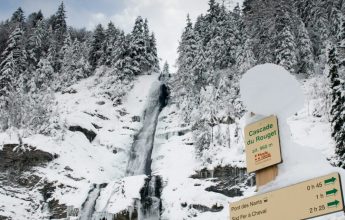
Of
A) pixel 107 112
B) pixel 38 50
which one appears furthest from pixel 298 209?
pixel 38 50

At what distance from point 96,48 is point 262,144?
173 feet

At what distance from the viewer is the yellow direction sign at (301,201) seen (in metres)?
3.53

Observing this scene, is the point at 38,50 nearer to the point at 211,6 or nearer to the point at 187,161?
the point at 211,6

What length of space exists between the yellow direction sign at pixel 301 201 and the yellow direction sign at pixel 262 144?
277 millimetres

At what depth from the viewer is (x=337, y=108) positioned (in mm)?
20312

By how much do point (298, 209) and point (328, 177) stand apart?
1.15 feet

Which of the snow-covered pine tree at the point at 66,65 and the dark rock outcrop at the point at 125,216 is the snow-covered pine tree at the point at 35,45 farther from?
the dark rock outcrop at the point at 125,216

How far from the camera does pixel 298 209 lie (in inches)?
144

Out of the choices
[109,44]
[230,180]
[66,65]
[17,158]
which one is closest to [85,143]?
[17,158]

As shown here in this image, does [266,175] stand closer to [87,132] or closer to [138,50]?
[87,132]

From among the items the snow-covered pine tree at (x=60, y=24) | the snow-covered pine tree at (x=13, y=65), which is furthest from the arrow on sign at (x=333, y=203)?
the snow-covered pine tree at (x=60, y=24)

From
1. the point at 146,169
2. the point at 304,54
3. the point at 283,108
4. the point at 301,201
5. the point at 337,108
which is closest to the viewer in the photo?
the point at 301,201

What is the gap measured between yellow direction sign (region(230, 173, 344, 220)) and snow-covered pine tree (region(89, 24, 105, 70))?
50395 millimetres

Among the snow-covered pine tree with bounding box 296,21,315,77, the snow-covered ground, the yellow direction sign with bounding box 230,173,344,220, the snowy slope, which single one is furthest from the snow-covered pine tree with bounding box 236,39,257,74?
the yellow direction sign with bounding box 230,173,344,220
